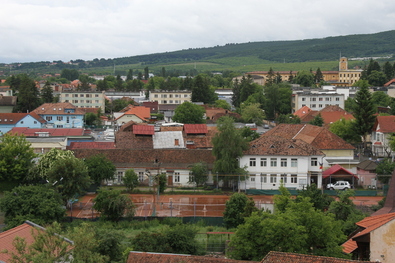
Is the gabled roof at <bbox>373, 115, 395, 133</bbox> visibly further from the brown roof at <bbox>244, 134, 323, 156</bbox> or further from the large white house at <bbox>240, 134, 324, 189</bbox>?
the large white house at <bbox>240, 134, 324, 189</bbox>

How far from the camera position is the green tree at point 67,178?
30.6m

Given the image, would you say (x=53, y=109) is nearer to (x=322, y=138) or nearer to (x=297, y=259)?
(x=322, y=138)

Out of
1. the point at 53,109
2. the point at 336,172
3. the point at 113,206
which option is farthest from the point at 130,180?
the point at 53,109

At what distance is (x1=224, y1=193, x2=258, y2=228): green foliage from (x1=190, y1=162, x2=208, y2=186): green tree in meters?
7.63

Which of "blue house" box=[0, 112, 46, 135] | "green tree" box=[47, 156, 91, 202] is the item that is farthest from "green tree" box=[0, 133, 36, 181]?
"blue house" box=[0, 112, 46, 135]

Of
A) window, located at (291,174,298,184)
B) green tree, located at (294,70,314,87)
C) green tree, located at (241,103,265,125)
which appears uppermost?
green tree, located at (294,70,314,87)

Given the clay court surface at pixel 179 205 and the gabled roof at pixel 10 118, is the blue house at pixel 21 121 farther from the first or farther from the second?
the clay court surface at pixel 179 205

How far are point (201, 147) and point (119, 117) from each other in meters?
26.7

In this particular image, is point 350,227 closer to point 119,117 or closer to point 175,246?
point 175,246

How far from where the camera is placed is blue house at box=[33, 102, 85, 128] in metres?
64.0

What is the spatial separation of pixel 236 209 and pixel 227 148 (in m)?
8.07

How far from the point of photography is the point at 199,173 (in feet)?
118

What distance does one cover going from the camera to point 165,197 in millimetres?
34125

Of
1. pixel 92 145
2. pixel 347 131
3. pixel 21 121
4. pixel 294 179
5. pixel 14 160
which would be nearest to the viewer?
pixel 14 160
